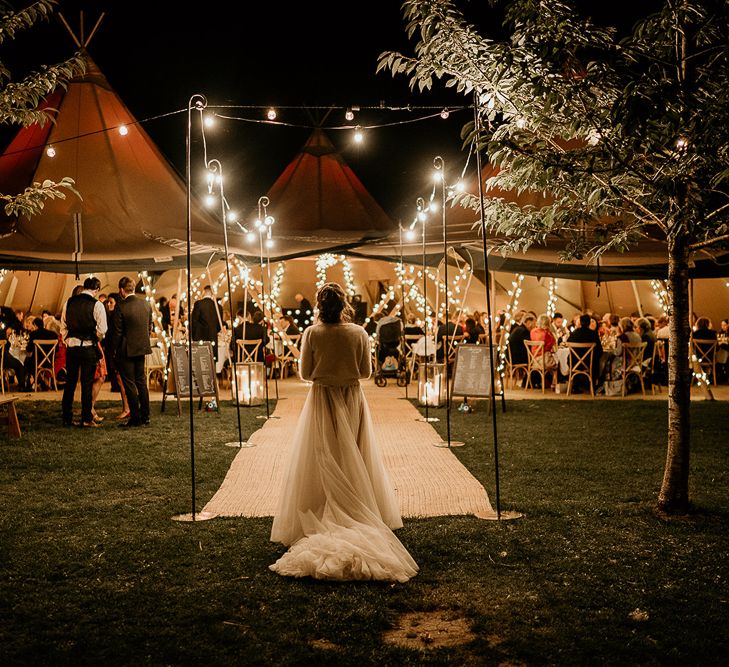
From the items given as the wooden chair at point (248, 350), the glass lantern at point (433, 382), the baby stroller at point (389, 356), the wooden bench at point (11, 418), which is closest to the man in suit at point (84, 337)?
the wooden bench at point (11, 418)

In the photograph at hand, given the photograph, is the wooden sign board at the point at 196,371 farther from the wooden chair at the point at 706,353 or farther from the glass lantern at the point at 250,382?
the wooden chair at the point at 706,353

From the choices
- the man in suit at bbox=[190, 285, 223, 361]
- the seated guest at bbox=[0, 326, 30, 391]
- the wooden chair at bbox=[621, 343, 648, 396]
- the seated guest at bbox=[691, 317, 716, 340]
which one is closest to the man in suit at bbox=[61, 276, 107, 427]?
the man in suit at bbox=[190, 285, 223, 361]

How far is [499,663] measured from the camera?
2977mm

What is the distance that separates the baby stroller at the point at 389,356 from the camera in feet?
44.3

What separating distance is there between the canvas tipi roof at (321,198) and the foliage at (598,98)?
9.88 m

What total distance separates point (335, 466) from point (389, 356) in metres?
9.68

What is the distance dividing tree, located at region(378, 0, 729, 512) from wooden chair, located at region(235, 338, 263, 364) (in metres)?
7.82

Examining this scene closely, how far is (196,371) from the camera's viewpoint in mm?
9797

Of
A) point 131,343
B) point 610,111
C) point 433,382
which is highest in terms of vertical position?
point 610,111

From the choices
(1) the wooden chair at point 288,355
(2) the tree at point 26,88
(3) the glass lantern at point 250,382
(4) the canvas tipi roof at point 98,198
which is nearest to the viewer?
(2) the tree at point 26,88

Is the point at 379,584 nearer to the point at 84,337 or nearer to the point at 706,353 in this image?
the point at 84,337

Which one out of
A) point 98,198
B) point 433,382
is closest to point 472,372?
point 433,382

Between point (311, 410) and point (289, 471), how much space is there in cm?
39

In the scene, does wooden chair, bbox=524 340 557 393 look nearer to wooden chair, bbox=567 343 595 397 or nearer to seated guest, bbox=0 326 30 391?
wooden chair, bbox=567 343 595 397
